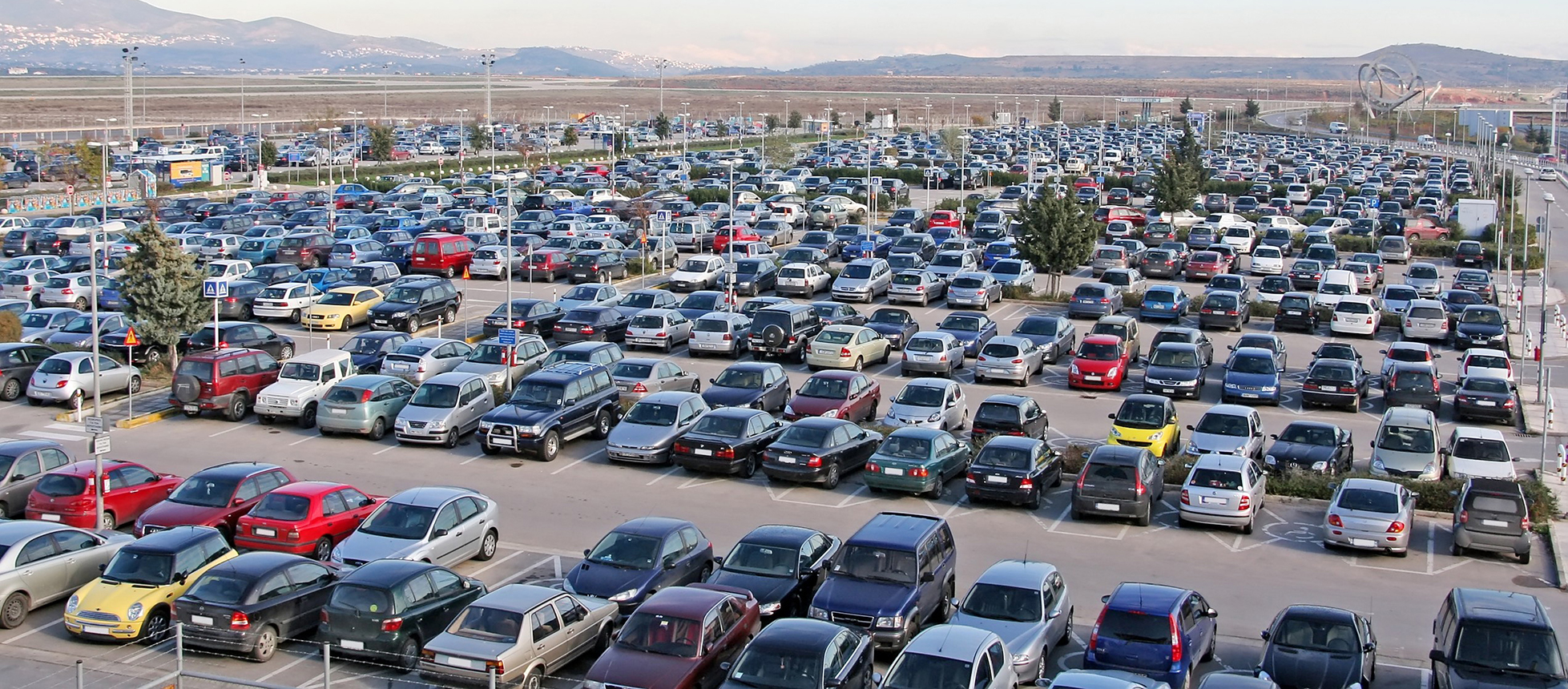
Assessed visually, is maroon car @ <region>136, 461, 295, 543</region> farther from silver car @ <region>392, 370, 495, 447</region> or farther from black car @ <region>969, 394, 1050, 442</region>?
black car @ <region>969, 394, 1050, 442</region>

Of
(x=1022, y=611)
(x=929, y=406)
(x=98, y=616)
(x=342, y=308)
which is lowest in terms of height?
(x=98, y=616)

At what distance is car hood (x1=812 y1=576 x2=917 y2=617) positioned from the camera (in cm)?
1647

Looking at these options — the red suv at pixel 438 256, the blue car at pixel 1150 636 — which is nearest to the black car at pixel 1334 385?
the blue car at pixel 1150 636

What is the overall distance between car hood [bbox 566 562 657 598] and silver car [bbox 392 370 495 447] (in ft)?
33.2

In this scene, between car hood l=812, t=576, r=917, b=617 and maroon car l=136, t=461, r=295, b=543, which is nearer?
car hood l=812, t=576, r=917, b=617

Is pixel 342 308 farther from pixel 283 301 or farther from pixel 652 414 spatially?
pixel 652 414

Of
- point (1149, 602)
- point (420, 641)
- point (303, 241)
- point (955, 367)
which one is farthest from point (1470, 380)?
point (303, 241)

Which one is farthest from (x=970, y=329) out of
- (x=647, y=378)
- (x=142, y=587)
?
(x=142, y=587)

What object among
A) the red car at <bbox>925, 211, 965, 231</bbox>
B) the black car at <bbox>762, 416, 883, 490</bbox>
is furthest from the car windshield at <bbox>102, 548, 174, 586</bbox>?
the red car at <bbox>925, 211, 965, 231</bbox>

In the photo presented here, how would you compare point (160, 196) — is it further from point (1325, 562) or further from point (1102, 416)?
point (1325, 562)

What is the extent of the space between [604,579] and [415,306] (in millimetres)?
22683

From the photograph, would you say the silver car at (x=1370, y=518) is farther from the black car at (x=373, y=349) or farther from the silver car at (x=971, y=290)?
the silver car at (x=971, y=290)

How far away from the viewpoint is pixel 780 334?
115 ft

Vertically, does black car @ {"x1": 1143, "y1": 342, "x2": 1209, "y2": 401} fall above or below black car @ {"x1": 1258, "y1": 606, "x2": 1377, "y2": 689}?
above
